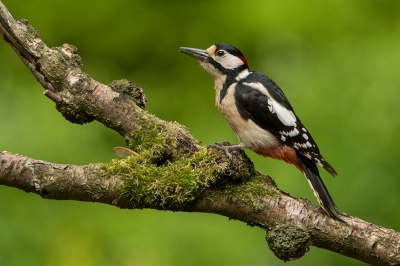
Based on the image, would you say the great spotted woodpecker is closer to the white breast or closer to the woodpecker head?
the white breast

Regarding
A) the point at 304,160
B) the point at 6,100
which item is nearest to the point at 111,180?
the point at 304,160

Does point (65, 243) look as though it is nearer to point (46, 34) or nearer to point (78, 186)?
point (78, 186)

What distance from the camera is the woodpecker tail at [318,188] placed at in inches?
114

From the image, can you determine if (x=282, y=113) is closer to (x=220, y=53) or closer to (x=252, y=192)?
(x=220, y=53)

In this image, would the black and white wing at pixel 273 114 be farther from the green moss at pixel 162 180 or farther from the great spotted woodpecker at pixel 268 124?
the green moss at pixel 162 180

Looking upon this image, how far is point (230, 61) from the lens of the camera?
3.84m

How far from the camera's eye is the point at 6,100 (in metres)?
4.08

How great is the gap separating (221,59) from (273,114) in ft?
1.88

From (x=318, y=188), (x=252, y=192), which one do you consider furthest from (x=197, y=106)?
(x=252, y=192)

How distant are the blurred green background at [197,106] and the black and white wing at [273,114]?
446 mm

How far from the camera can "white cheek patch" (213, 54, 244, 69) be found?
3834 millimetres

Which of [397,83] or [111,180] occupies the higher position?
[397,83]

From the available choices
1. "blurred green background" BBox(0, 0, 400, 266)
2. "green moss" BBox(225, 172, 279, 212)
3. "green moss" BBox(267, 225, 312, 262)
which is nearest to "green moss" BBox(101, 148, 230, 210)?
"green moss" BBox(225, 172, 279, 212)

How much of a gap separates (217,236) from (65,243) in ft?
3.26
